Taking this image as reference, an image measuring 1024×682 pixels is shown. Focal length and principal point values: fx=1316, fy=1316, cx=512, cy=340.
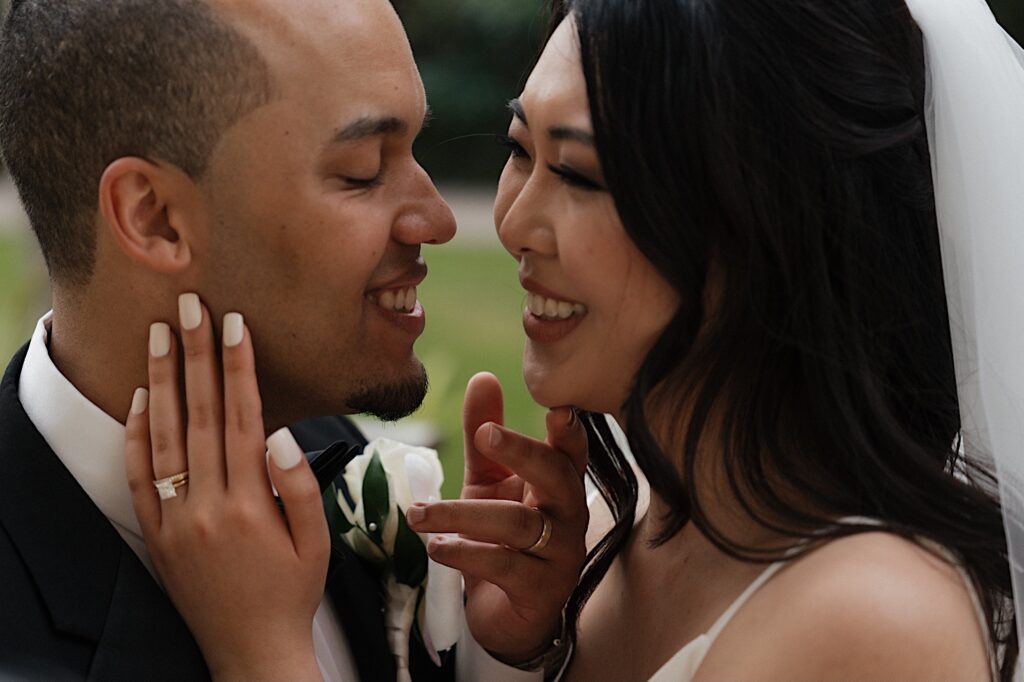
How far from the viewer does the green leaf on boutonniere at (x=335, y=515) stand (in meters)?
2.88

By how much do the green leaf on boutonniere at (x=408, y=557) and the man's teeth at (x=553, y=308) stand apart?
60cm

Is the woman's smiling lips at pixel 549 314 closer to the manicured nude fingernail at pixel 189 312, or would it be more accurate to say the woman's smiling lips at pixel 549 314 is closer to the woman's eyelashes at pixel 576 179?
the woman's eyelashes at pixel 576 179

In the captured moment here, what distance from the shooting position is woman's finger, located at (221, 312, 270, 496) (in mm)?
2340

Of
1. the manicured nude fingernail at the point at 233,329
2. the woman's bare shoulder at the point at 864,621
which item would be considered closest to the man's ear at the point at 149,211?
the manicured nude fingernail at the point at 233,329

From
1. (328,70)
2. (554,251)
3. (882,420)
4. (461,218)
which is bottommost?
(461,218)

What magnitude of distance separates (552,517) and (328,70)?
101 cm

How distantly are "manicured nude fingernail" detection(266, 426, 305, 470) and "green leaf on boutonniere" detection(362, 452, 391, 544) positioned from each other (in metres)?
Result: 0.44

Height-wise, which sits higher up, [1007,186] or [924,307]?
[1007,186]

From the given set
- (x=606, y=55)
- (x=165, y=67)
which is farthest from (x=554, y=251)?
(x=165, y=67)

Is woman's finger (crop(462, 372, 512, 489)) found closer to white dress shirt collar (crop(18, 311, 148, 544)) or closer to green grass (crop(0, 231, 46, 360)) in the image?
white dress shirt collar (crop(18, 311, 148, 544))

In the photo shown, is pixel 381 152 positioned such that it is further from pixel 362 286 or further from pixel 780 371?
pixel 780 371

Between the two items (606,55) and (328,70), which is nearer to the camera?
(606,55)

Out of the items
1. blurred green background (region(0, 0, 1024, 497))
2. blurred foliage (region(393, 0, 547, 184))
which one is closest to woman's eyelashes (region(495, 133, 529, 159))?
blurred green background (region(0, 0, 1024, 497))

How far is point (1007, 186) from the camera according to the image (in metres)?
A: 2.37
